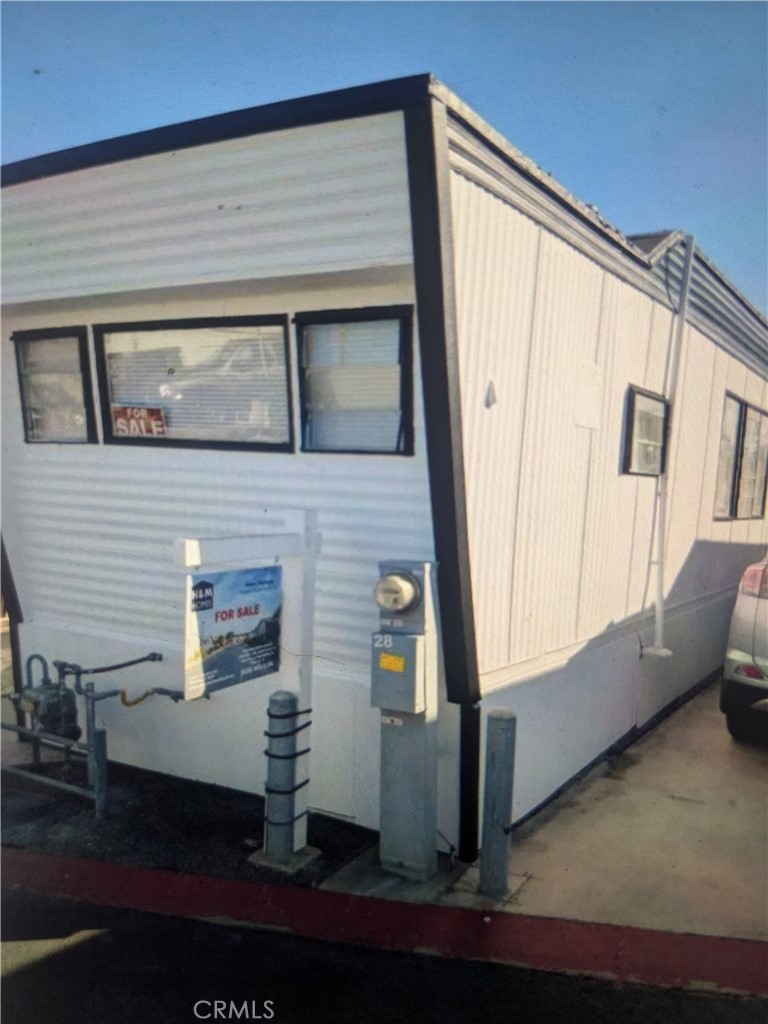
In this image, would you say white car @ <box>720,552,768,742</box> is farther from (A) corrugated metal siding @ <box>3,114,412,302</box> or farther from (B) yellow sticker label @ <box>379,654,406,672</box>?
(A) corrugated metal siding @ <box>3,114,412,302</box>

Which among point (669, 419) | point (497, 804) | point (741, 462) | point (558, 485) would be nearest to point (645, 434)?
point (669, 419)

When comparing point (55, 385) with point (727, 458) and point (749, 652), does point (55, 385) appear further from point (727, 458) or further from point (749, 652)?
point (727, 458)

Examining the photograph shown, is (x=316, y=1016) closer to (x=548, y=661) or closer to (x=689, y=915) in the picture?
(x=689, y=915)

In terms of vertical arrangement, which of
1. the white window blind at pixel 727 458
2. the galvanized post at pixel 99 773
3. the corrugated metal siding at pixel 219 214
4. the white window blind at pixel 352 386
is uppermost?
the corrugated metal siding at pixel 219 214

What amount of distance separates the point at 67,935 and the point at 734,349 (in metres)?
8.47

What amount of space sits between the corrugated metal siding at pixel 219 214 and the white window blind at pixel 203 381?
489mm

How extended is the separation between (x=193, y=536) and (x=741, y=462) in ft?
23.1

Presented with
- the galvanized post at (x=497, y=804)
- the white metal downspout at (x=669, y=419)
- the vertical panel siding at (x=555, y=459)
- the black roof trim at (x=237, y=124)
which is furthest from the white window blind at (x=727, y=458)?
the black roof trim at (x=237, y=124)

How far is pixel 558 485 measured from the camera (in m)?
5.64

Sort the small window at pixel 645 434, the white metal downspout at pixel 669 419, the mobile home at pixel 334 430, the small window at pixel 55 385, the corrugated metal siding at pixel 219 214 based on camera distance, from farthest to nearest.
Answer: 1. the white metal downspout at pixel 669 419
2. the small window at pixel 645 434
3. the small window at pixel 55 385
4. the mobile home at pixel 334 430
5. the corrugated metal siding at pixel 219 214

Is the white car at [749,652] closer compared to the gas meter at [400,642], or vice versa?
the gas meter at [400,642]

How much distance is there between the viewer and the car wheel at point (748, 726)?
6.72 m

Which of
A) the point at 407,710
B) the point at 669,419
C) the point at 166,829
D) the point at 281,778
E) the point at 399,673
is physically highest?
the point at 669,419

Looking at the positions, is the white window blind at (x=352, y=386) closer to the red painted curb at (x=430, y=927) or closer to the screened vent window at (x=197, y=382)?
the screened vent window at (x=197, y=382)
